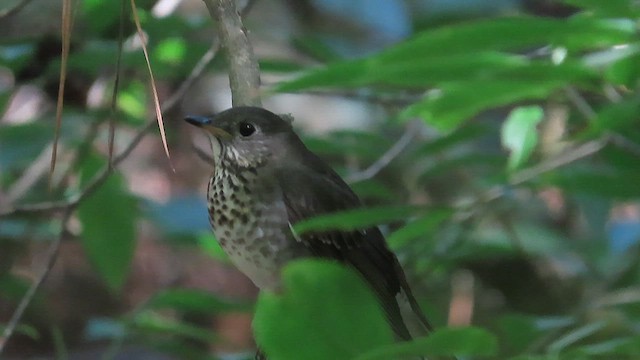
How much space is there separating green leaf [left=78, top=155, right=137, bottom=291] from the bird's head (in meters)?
0.28

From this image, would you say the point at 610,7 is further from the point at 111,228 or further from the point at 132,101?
the point at 132,101

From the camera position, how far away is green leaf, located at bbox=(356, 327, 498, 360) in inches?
32.1

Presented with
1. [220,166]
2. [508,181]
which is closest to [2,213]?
[220,166]

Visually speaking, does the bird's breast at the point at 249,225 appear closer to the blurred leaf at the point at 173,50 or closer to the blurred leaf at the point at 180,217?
the blurred leaf at the point at 173,50

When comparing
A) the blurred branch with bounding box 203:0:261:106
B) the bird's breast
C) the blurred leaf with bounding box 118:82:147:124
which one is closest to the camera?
the blurred branch with bounding box 203:0:261:106

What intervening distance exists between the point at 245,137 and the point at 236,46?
527 millimetres

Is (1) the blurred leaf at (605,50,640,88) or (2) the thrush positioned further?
(2) the thrush

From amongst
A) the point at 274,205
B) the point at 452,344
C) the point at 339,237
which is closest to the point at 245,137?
the point at 274,205

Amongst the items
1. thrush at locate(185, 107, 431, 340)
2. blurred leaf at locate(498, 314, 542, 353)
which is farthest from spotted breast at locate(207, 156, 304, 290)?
blurred leaf at locate(498, 314, 542, 353)

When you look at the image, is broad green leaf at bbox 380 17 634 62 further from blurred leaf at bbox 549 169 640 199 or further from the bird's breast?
the bird's breast

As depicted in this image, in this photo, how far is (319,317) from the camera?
781 mm

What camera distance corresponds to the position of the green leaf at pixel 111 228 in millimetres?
2355

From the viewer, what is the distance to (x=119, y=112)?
257cm

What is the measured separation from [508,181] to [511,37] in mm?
828
